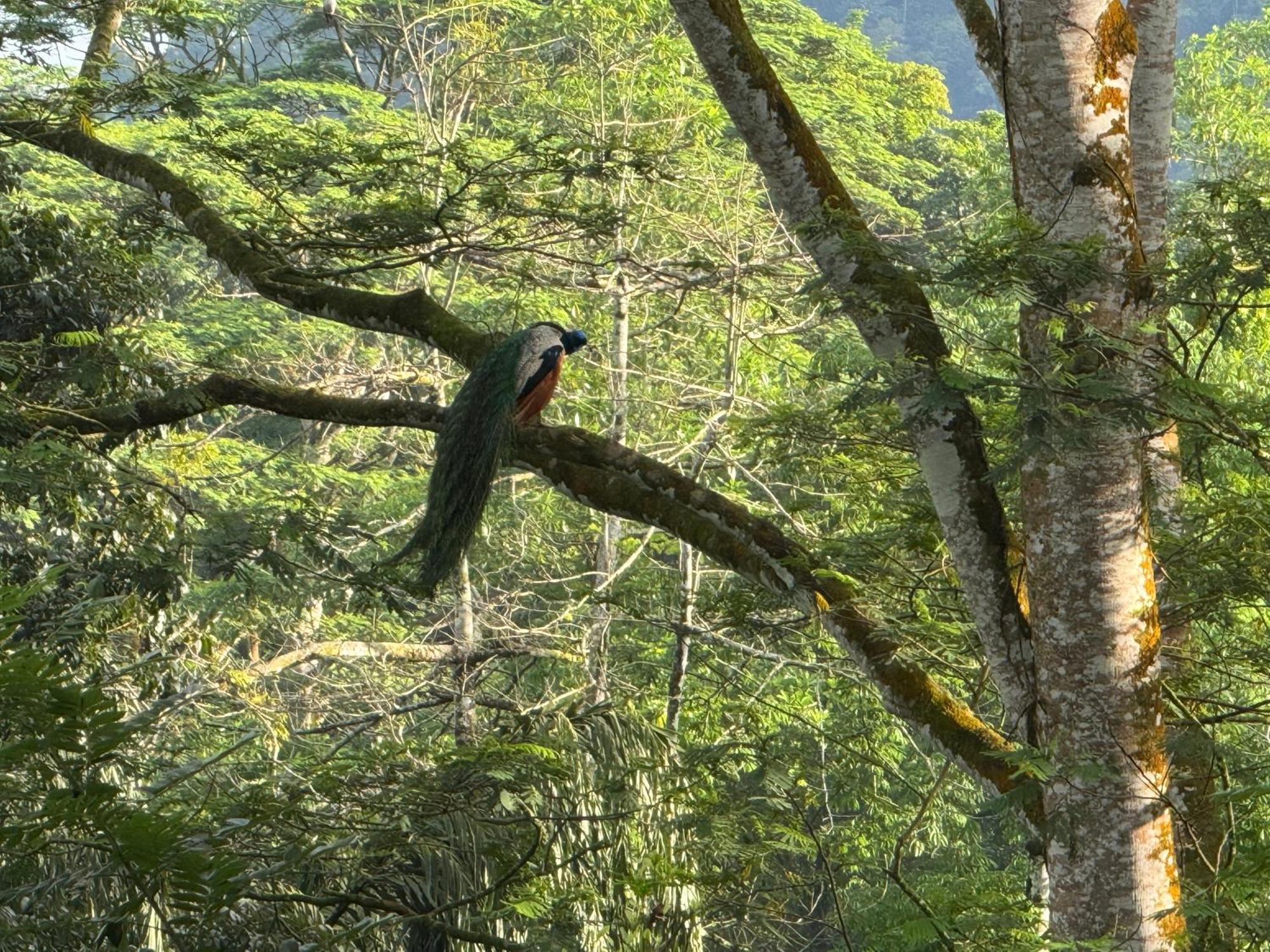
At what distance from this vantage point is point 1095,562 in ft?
9.26

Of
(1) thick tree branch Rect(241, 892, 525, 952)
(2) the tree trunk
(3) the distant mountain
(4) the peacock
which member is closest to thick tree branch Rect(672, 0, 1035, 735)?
(2) the tree trunk

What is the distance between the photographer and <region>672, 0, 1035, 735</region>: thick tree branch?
310 cm

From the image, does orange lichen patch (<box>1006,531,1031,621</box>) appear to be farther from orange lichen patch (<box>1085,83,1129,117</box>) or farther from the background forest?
orange lichen patch (<box>1085,83,1129,117</box>)

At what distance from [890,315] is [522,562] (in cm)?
721

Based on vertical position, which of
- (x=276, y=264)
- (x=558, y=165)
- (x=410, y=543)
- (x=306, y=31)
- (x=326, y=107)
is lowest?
(x=410, y=543)

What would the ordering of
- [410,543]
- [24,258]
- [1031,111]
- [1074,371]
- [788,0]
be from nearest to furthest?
1. [1074,371]
2. [1031,111]
3. [410,543]
4. [24,258]
5. [788,0]

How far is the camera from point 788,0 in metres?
16.4

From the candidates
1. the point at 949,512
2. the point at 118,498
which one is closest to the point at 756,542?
the point at 949,512

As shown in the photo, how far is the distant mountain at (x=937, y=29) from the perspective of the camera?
1943 inches

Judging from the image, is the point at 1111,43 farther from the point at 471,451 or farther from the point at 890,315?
the point at 471,451

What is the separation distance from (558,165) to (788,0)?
1350cm

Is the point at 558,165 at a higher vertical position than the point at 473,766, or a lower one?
higher

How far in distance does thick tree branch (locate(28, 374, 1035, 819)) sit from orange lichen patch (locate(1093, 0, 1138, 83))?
4.22 ft

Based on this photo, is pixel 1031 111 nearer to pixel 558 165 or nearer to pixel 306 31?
pixel 558 165
